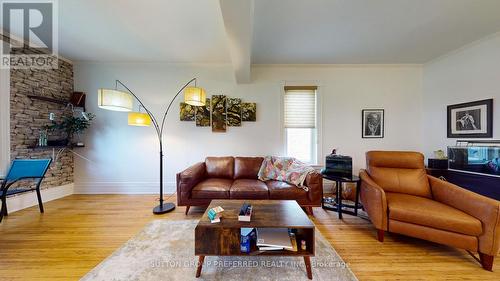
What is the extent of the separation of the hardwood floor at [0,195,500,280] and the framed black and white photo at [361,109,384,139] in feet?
6.53

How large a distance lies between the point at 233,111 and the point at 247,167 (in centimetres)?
122

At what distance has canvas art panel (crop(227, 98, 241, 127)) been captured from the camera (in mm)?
3570

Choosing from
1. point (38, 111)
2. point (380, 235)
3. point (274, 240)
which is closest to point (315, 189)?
point (380, 235)

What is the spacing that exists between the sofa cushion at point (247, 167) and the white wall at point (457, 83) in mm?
3416

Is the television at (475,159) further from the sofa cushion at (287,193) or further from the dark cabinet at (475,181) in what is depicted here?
the sofa cushion at (287,193)

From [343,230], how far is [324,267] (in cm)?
83

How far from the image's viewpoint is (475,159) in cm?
262

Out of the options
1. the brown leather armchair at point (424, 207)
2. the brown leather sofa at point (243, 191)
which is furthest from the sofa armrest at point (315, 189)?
the brown leather armchair at point (424, 207)

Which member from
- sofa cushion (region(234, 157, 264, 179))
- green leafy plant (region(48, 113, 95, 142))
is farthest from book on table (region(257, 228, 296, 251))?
green leafy plant (region(48, 113, 95, 142))

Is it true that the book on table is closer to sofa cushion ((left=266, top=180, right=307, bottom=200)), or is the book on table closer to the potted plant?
sofa cushion ((left=266, top=180, right=307, bottom=200))

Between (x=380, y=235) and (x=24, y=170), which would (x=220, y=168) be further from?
(x=24, y=170)

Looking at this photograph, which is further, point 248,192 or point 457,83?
point 457,83

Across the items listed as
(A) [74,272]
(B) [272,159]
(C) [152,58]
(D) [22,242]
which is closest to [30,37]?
(C) [152,58]

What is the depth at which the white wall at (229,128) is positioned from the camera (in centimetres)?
354
